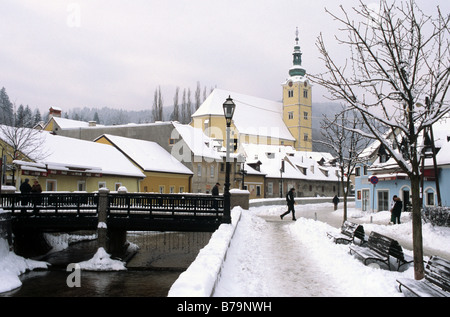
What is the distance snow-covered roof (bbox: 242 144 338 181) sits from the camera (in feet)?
205

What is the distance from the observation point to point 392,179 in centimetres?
3172

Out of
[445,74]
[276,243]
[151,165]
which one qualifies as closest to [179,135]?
[151,165]

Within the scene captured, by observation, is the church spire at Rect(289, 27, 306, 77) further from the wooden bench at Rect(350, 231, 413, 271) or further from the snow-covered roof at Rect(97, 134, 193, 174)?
the wooden bench at Rect(350, 231, 413, 271)

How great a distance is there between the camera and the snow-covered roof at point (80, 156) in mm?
31094

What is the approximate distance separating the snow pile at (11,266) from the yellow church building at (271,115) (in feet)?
230

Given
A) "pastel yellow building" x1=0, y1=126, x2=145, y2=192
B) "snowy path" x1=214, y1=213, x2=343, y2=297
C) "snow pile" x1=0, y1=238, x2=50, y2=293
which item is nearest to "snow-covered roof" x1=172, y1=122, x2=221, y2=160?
"pastel yellow building" x1=0, y1=126, x2=145, y2=192

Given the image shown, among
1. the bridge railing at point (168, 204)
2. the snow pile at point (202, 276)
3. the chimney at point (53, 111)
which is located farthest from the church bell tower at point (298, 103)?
the snow pile at point (202, 276)

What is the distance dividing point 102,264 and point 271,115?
280 ft

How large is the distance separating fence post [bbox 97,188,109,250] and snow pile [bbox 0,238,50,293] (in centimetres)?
308

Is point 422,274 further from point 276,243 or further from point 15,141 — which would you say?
point 15,141

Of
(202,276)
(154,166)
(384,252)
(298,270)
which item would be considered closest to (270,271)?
(298,270)

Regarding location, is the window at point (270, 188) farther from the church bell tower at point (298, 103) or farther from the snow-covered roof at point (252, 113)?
the church bell tower at point (298, 103)

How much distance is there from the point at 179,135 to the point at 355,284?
40.0 metres

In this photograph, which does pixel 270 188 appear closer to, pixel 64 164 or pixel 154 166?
pixel 154 166
